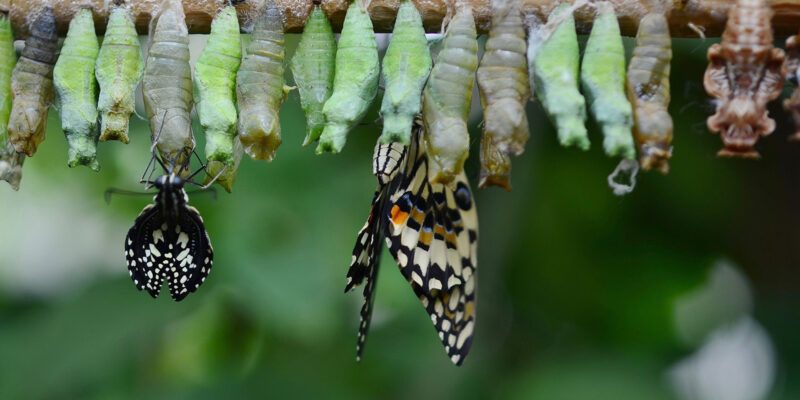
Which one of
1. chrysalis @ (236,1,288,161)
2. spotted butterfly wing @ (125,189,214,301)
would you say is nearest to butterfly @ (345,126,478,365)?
chrysalis @ (236,1,288,161)

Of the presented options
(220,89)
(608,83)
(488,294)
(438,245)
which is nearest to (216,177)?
(220,89)

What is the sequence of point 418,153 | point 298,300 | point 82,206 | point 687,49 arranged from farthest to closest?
point 82,206, point 687,49, point 298,300, point 418,153

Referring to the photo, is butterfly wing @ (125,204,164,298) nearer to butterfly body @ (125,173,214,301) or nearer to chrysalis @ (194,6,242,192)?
butterfly body @ (125,173,214,301)

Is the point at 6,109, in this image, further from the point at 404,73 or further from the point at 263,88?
the point at 404,73

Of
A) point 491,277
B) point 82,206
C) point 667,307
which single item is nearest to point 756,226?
point 667,307

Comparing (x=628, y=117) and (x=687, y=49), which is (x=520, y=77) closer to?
(x=628, y=117)

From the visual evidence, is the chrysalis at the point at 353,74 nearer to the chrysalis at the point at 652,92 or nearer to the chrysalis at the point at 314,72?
the chrysalis at the point at 314,72
